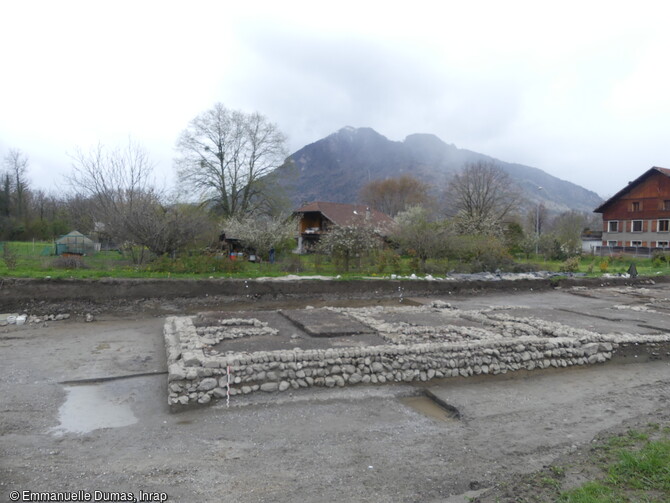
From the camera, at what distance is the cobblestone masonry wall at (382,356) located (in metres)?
7.48

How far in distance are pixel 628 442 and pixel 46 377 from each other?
924 centimetres

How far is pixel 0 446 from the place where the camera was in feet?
18.0

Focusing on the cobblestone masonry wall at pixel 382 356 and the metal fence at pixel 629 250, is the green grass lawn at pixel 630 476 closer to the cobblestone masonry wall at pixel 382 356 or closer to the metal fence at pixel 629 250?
the cobblestone masonry wall at pixel 382 356

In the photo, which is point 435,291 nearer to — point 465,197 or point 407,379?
point 407,379

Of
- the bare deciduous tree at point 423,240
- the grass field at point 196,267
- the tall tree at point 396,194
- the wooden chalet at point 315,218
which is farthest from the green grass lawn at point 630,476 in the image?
the tall tree at point 396,194

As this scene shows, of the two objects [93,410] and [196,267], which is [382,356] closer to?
[93,410]

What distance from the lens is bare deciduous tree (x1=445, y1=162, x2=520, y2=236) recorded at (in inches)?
1901

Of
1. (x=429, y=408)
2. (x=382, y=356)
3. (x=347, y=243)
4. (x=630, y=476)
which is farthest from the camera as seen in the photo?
(x=347, y=243)

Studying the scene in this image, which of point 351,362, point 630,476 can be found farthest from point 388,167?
point 630,476

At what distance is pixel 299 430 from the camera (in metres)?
6.31

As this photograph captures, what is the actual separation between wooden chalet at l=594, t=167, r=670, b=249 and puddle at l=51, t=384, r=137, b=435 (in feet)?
151

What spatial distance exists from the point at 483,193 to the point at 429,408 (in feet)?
147

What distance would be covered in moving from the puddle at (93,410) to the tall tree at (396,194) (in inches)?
2511

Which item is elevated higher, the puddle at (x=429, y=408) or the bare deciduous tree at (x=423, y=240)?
the bare deciduous tree at (x=423, y=240)
